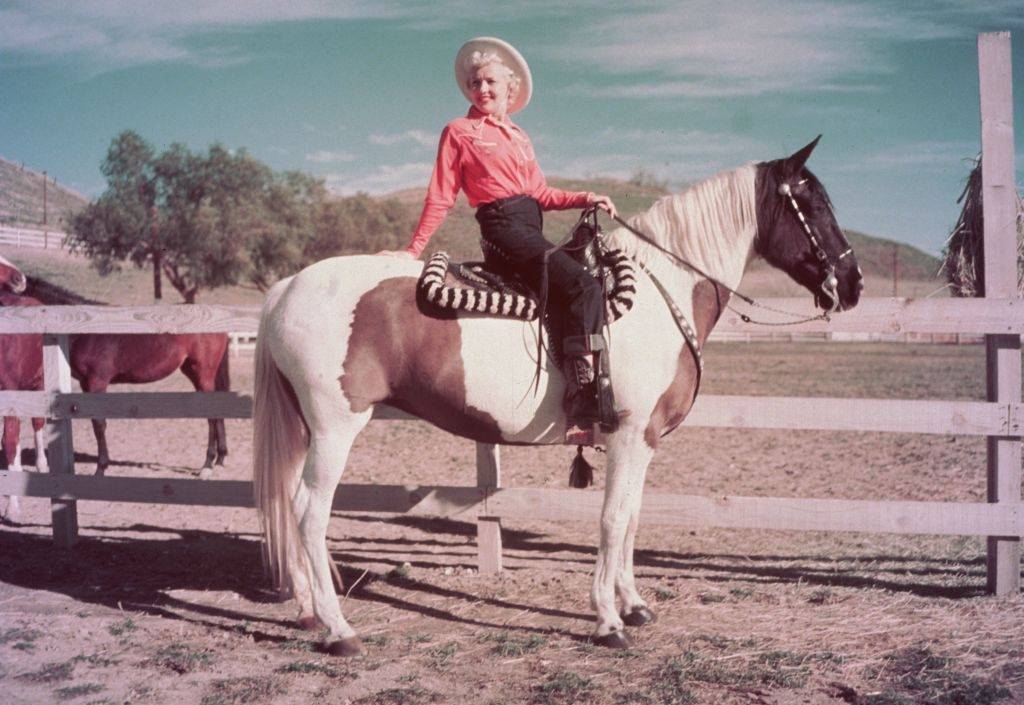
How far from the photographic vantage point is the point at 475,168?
408 cm

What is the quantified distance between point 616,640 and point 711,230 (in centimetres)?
225

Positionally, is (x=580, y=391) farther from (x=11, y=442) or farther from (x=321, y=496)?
(x=11, y=442)

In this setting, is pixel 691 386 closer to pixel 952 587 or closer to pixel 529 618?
pixel 529 618

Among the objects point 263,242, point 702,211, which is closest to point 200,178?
point 263,242

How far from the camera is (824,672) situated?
3.56 m

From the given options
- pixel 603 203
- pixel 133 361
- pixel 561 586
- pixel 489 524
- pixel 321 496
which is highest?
pixel 603 203

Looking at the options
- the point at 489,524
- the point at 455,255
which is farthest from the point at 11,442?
the point at 455,255

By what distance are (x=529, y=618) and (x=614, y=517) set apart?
86 centimetres

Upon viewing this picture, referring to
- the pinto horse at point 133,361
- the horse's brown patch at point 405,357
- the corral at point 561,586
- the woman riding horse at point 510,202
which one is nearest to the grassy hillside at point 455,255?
the woman riding horse at point 510,202

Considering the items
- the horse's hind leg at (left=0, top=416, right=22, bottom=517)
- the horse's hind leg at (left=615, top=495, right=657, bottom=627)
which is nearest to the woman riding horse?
the horse's hind leg at (left=615, top=495, right=657, bottom=627)

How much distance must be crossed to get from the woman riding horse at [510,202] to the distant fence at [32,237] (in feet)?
81.8

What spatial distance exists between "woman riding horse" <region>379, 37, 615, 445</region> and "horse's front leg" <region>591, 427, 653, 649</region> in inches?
7.7

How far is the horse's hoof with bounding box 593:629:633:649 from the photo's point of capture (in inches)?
154

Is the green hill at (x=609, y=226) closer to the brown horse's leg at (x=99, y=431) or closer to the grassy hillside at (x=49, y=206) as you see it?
the grassy hillside at (x=49, y=206)
